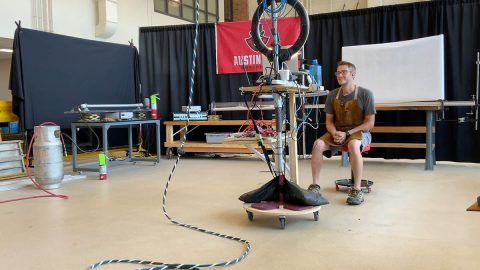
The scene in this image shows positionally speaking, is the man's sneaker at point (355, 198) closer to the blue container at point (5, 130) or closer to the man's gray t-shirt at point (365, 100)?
the man's gray t-shirt at point (365, 100)

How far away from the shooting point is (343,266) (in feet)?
5.92

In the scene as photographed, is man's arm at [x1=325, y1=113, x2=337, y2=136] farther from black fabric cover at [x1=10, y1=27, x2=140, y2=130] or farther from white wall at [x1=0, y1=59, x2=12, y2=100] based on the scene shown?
white wall at [x1=0, y1=59, x2=12, y2=100]

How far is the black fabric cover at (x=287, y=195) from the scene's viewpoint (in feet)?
8.00

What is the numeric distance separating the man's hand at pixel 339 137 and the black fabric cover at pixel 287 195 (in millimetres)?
764

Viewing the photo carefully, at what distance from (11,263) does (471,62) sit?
4.89 meters

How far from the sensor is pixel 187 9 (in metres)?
9.66

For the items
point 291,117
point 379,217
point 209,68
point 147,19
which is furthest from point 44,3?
point 379,217

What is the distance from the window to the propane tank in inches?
215

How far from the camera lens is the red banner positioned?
18.9ft

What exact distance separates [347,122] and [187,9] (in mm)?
7194

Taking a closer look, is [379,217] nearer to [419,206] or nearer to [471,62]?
[419,206]

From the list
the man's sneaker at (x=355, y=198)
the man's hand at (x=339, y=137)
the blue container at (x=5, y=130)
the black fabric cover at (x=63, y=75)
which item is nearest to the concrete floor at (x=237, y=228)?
the man's sneaker at (x=355, y=198)

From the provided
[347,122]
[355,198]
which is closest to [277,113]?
[355,198]

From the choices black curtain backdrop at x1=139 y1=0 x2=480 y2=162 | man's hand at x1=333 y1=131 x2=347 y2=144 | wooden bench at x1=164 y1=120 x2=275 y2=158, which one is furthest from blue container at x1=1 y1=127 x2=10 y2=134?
man's hand at x1=333 y1=131 x2=347 y2=144
